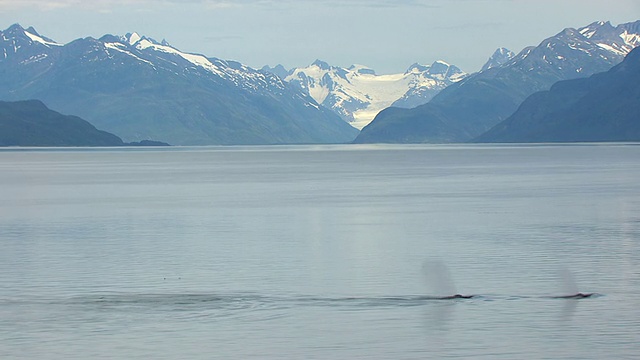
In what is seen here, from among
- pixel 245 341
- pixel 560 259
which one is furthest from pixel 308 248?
pixel 245 341

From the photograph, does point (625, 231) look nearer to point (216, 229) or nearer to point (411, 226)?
point (411, 226)

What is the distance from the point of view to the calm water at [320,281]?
1594 inches

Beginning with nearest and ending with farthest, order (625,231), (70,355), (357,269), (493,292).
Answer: (70,355)
(493,292)
(357,269)
(625,231)

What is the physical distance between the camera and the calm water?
133 ft

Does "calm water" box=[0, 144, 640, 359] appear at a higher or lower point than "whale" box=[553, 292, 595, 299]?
lower

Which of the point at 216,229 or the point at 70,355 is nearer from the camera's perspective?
the point at 70,355

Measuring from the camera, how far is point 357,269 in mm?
60562

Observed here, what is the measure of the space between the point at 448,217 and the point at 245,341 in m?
58.0

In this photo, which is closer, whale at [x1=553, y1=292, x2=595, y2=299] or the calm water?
the calm water

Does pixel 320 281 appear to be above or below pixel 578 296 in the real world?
below

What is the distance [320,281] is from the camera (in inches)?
2207

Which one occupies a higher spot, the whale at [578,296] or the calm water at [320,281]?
the whale at [578,296]

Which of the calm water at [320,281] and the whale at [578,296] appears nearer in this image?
the calm water at [320,281]

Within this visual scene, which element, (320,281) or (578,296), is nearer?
(578,296)
